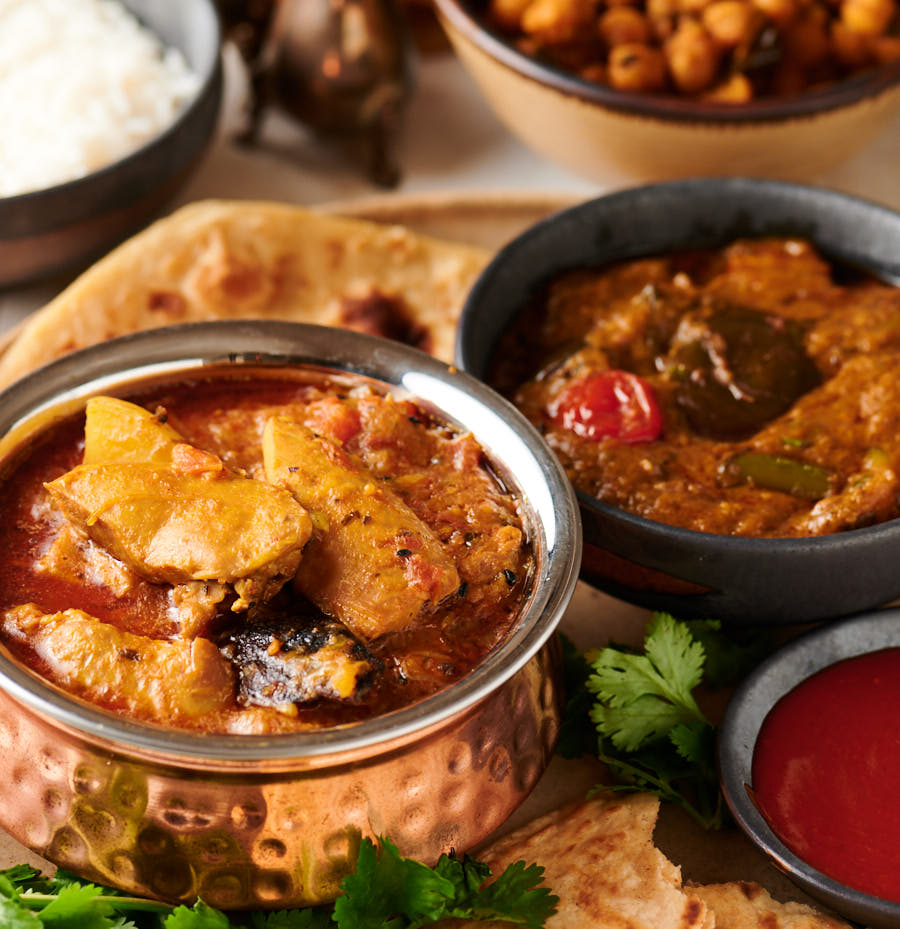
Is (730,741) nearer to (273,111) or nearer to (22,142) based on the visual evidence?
(22,142)

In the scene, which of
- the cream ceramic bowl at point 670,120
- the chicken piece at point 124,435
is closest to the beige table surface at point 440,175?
the cream ceramic bowl at point 670,120

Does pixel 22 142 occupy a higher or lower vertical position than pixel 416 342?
higher

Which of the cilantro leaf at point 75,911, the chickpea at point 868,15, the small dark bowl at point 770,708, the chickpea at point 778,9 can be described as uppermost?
the chickpea at point 778,9

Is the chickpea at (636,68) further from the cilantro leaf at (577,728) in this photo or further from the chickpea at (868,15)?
the cilantro leaf at (577,728)

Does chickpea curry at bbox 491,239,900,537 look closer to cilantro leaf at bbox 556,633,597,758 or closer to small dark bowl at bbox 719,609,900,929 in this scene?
small dark bowl at bbox 719,609,900,929

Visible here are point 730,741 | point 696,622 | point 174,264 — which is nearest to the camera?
point 730,741

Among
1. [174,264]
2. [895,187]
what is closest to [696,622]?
[174,264]

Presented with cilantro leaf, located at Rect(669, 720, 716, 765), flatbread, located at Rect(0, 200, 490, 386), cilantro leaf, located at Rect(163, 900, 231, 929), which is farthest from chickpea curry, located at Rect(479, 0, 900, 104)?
cilantro leaf, located at Rect(163, 900, 231, 929)
